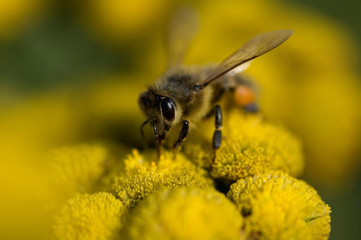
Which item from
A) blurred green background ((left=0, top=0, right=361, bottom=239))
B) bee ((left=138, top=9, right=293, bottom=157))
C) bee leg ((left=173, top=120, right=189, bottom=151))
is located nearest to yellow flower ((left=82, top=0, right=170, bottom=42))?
blurred green background ((left=0, top=0, right=361, bottom=239))

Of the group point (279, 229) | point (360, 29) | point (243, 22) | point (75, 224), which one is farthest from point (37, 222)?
point (360, 29)

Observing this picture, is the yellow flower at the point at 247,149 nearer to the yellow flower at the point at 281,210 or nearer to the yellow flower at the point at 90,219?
the yellow flower at the point at 281,210

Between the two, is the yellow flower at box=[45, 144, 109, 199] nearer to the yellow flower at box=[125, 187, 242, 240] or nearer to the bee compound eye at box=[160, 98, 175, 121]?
the bee compound eye at box=[160, 98, 175, 121]

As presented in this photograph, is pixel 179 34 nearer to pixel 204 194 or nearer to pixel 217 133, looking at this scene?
pixel 217 133

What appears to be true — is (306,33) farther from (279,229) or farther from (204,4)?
(279,229)

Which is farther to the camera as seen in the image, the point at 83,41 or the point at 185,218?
the point at 83,41

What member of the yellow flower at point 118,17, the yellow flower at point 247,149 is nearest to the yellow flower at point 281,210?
the yellow flower at point 247,149

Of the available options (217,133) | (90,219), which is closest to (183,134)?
(217,133)

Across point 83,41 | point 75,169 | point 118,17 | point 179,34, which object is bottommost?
point 75,169

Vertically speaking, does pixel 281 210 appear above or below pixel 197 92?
below
